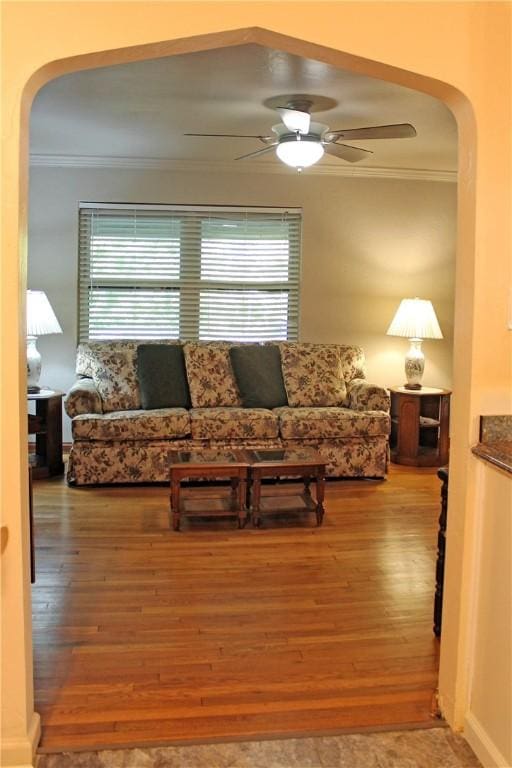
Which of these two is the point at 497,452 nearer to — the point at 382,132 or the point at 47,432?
the point at 382,132

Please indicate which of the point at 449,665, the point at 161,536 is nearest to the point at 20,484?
the point at 449,665

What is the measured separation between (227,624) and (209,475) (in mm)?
1328

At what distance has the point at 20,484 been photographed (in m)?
2.17

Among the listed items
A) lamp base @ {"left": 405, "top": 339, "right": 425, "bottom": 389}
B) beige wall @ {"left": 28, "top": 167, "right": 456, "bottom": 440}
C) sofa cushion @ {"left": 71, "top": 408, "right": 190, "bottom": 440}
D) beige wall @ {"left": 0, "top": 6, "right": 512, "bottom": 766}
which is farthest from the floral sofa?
beige wall @ {"left": 0, "top": 6, "right": 512, "bottom": 766}

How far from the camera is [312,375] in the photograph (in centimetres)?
615

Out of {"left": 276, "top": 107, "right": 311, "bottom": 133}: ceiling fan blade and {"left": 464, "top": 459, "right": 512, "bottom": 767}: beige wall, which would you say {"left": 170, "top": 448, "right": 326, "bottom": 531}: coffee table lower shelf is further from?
{"left": 464, "top": 459, "right": 512, "bottom": 767}: beige wall

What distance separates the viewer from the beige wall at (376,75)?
6.90 ft

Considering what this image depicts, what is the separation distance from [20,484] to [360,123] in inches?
154

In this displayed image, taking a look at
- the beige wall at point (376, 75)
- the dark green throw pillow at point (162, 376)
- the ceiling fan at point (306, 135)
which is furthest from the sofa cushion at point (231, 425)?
the beige wall at point (376, 75)

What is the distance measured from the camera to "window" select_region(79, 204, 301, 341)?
6570mm

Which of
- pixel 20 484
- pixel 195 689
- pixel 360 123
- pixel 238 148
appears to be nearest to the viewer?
pixel 20 484

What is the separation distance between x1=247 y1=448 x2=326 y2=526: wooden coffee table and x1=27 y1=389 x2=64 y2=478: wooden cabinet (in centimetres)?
171

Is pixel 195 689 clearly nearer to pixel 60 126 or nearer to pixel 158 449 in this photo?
pixel 158 449

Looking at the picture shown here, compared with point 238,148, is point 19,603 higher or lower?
lower
